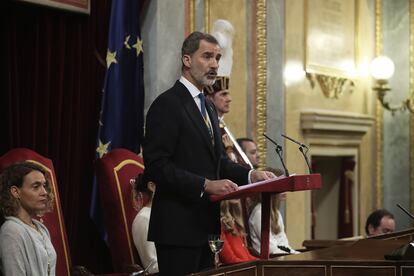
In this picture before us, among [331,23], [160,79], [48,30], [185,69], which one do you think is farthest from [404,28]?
[185,69]

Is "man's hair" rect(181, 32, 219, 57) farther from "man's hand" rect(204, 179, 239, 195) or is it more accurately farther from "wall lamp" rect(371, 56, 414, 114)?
"wall lamp" rect(371, 56, 414, 114)

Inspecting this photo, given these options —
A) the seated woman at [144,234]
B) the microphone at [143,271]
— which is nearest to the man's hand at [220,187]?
the microphone at [143,271]

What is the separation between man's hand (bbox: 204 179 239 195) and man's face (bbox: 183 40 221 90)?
45 centimetres

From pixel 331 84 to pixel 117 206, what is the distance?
147 inches

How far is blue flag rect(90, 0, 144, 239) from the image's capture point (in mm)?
5531

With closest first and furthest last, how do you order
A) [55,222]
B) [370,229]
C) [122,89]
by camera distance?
1. [55,222]
2. [122,89]
3. [370,229]

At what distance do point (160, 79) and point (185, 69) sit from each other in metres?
2.15

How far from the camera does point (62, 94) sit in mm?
5379

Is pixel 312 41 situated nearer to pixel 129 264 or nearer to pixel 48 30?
pixel 48 30

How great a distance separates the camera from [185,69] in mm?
3754

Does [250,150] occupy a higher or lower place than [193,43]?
lower

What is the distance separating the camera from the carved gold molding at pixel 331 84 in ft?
26.4

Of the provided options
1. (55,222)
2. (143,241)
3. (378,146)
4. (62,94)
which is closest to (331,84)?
(378,146)

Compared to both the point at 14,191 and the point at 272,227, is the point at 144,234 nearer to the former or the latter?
the point at 14,191
